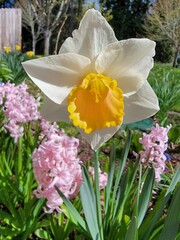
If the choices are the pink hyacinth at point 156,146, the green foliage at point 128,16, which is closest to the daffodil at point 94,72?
the pink hyacinth at point 156,146

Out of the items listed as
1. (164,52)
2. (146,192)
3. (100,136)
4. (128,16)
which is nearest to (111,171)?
(146,192)

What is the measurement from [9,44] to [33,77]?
38.1ft

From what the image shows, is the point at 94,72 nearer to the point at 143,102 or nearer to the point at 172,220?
the point at 143,102

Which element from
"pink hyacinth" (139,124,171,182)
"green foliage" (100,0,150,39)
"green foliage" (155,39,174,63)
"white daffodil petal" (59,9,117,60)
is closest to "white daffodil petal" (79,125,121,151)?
"white daffodil petal" (59,9,117,60)

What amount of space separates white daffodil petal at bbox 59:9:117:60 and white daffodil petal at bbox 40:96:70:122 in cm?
14

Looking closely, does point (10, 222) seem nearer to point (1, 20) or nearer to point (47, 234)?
point (47, 234)

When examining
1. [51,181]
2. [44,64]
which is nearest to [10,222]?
[51,181]

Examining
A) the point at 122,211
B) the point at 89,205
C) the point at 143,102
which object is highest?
the point at 143,102

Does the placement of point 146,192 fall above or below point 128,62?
below

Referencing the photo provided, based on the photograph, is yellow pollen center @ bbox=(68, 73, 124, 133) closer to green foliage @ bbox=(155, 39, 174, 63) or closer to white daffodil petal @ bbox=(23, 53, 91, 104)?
white daffodil petal @ bbox=(23, 53, 91, 104)

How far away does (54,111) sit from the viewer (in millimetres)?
873

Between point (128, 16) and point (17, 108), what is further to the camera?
point (128, 16)

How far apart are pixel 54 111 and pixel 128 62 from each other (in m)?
0.23

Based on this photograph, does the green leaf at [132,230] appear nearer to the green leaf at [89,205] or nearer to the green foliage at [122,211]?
the green foliage at [122,211]
